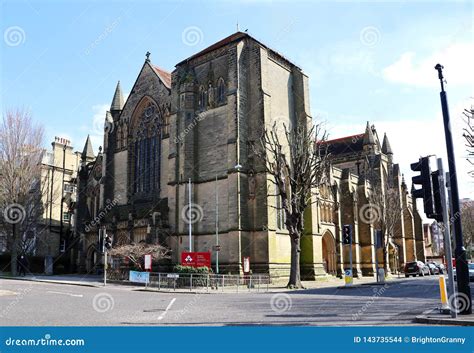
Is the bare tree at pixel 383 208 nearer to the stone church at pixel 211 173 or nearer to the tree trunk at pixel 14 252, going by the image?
the stone church at pixel 211 173

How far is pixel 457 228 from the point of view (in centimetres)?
1168

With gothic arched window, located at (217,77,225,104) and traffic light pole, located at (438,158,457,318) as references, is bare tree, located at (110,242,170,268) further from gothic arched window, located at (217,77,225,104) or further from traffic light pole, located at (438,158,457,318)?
traffic light pole, located at (438,158,457,318)

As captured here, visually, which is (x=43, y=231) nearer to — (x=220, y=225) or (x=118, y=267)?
(x=118, y=267)

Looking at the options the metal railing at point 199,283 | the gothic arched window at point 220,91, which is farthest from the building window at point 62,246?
the metal railing at point 199,283

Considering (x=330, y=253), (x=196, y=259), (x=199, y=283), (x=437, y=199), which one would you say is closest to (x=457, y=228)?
(x=437, y=199)

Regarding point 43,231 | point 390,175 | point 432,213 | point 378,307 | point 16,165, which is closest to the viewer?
point 432,213

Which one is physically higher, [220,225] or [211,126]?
[211,126]

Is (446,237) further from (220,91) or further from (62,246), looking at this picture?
(62,246)

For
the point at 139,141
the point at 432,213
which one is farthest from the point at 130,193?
the point at 432,213

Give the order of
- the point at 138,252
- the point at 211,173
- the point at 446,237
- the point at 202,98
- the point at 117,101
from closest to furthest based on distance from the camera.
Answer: the point at 446,237, the point at 138,252, the point at 211,173, the point at 202,98, the point at 117,101

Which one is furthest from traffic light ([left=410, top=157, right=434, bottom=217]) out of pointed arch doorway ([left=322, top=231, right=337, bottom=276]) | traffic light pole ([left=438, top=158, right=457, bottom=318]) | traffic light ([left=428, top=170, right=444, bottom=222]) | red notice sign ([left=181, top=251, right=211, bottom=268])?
pointed arch doorway ([left=322, top=231, right=337, bottom=276])

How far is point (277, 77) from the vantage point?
37781mm

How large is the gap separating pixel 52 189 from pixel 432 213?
5186 cm

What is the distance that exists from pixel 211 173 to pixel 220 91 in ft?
22.6
